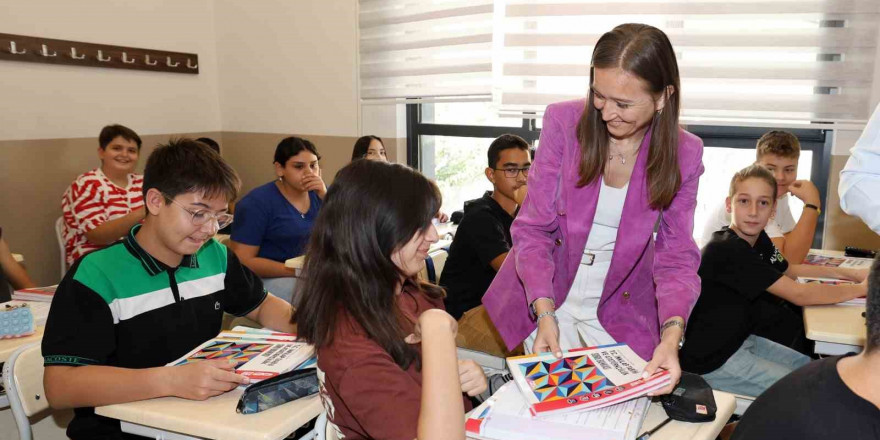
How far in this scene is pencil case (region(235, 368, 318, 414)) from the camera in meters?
1.46

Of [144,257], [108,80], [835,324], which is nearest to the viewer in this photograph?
[144,257]

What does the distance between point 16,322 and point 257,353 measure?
925mm

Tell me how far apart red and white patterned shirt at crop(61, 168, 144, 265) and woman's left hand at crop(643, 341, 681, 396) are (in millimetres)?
3270

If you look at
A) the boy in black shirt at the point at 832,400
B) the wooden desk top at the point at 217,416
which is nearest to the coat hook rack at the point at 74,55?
the wooden desk top at the point at 217,416

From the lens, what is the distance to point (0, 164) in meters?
3.83

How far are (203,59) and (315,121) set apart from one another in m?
1.06

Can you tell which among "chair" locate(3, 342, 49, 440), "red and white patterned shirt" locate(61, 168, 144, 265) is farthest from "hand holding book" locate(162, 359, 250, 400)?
"red and white patterned shirt" locate(61, 168, 144, 265)

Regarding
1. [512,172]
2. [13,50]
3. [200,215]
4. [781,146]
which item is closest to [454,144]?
[512,172]

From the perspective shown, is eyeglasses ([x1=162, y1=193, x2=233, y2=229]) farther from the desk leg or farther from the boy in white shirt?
the boy in white shirt

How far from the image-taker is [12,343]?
2.04m

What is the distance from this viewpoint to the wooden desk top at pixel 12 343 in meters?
1.96

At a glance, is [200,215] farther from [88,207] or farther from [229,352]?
[88,207]

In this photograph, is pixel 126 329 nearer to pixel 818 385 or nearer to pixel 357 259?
pixel 357 259

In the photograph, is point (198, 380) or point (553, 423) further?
point (198, 380)
